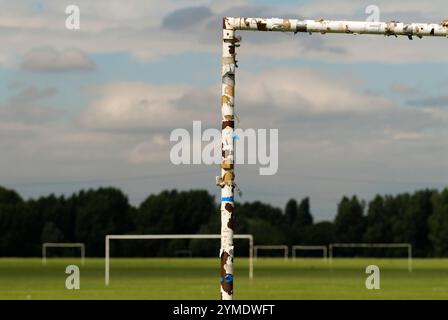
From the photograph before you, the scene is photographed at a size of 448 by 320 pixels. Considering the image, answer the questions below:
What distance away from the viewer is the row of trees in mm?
144250

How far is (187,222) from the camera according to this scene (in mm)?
156000

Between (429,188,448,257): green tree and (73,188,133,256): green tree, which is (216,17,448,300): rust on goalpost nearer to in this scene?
(73,188,133,256): green tree

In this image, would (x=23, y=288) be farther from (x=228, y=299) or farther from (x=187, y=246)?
(x=187, y=246)

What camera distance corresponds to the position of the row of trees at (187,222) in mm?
144250

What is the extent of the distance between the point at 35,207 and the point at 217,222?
2822 centimetres

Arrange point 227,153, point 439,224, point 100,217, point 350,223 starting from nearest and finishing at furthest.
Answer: point 227,153 < point 100,217 < point 439,224 < point 350,223

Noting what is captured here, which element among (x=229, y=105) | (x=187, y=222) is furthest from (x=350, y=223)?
(x=229, y=105)

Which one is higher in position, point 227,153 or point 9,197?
point 227,153

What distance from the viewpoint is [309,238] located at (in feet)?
504

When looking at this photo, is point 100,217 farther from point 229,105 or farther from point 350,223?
point 229,105

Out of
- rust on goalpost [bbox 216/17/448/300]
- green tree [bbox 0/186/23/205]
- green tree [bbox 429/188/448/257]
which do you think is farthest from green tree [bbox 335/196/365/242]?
rust on goalpost [bbox 216/17/448/300]

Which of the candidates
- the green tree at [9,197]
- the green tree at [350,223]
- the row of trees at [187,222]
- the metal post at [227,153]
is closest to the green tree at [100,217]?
the row of trees at [187,222]

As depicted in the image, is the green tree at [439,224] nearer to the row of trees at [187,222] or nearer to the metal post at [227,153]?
the row of trees at [187,222]
